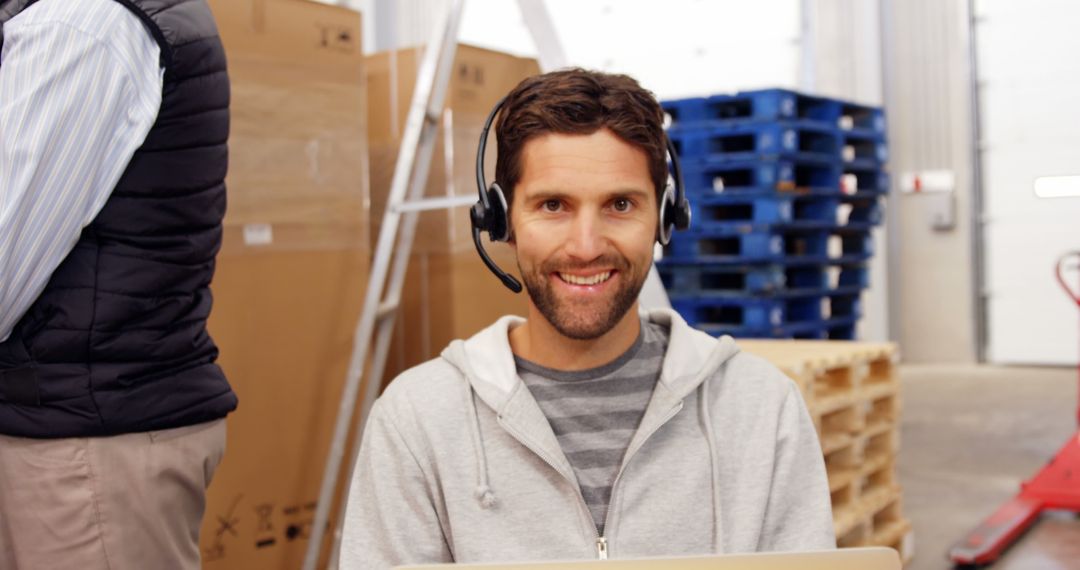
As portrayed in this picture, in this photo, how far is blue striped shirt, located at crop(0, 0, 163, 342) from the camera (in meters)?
2.02

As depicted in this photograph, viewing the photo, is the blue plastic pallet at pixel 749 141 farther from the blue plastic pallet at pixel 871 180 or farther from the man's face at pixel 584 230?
the man's face at pixel 584 230

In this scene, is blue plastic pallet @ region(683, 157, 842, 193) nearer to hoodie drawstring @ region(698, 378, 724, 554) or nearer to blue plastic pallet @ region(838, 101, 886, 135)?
blue plastic pallet @ region(838, 101, 886, 135)

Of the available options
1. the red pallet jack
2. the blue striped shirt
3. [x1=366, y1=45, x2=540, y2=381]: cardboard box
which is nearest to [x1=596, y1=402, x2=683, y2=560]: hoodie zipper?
the blue striped shirt

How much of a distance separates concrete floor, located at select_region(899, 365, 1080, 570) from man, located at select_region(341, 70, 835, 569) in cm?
324

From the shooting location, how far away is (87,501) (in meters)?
2.16

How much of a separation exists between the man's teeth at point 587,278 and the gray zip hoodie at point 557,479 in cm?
18

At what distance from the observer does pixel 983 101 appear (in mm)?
10500

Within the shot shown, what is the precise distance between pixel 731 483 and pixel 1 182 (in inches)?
55.8

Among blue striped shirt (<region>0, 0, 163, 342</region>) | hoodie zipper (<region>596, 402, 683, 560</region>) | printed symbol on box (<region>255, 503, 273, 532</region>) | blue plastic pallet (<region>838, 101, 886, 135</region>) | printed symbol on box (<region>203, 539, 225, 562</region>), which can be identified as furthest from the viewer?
blue plastic pallet (<region>838, 101, 886, 135</region>)

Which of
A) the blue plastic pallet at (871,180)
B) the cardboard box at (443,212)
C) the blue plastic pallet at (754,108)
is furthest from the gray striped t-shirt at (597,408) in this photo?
the blue plastic pallet at (871,180)

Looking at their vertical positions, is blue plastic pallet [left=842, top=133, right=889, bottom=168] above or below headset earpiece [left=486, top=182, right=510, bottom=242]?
above

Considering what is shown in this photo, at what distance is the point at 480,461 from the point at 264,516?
2166mm

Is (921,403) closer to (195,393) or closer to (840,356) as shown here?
(840,356)

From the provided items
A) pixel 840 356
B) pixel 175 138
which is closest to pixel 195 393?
pixel 175 138
